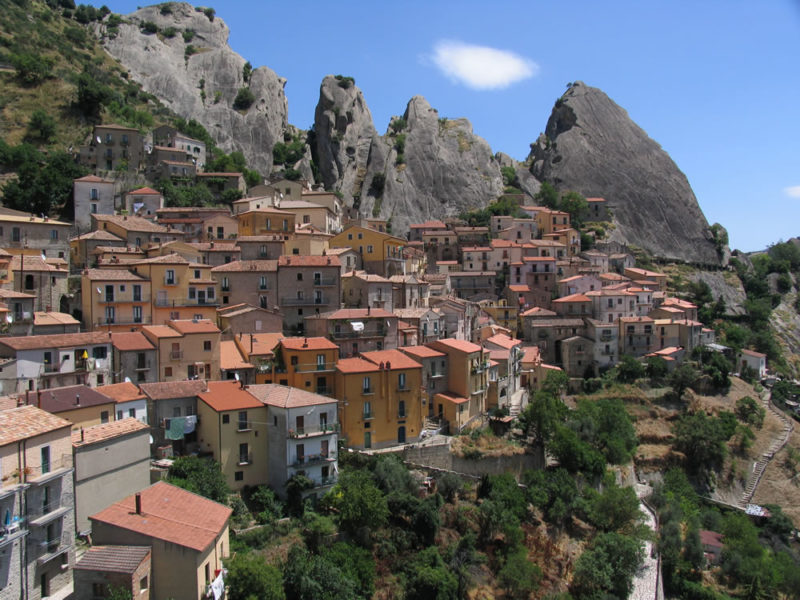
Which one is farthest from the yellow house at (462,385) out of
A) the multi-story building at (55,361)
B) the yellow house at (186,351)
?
the multi-story building at (55,361)

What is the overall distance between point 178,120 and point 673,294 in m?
69.6

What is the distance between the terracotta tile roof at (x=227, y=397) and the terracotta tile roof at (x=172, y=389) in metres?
0.50

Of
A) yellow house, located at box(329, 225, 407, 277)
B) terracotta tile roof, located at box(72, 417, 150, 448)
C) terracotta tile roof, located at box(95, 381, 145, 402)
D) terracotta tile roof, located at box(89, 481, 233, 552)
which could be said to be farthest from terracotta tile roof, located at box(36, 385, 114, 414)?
yellow house, located at box(329, 225, 407, 277)

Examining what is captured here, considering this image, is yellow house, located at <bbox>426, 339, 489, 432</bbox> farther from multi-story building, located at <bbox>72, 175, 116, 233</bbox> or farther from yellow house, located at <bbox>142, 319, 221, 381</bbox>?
multi-story building, located at <bbox>72, 175, 116, 233</bbox>

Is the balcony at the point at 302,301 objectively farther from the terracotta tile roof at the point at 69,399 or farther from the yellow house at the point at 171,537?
the yellow house at the point at 171,537

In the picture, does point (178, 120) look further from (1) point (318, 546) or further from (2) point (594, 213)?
(1) point (318, 546)

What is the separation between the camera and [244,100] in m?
102

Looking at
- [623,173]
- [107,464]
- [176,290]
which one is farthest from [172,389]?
[623,173]

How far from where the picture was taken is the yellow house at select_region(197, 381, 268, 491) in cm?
3106

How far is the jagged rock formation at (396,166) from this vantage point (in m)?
96.6

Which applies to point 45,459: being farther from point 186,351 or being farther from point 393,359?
point 393,359

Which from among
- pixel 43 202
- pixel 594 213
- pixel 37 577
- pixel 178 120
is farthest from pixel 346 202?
pixel 37 577

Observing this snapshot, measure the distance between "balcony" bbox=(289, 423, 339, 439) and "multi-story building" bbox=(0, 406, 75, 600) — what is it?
33.6 feet

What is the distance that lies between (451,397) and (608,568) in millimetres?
13559
